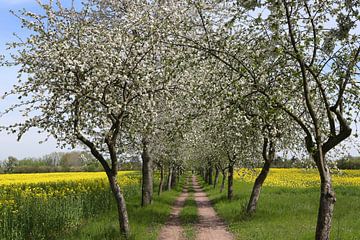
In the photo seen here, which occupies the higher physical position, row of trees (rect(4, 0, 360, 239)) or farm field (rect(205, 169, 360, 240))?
row of trees (rect(4, 0, 360, 239))

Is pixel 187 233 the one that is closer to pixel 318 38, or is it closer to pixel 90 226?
pixel 90 226

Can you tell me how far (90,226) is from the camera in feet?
59.3

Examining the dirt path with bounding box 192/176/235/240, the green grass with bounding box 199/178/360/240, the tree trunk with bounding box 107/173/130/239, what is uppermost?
the tree trunk with bounding box 107/173/130/239

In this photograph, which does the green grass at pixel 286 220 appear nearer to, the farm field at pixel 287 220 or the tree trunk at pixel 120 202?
the farm field at pixel 287 220

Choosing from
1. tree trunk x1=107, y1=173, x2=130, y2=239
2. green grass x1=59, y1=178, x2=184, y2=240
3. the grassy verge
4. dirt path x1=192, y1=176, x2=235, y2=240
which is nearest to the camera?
tree trunk x1=107, y1=173, x2=130, y2=239

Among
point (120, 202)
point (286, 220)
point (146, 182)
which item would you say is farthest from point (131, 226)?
point (146, 182)

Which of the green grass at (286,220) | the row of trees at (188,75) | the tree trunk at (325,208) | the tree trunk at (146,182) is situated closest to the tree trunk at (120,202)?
the row of trees at (188,75)

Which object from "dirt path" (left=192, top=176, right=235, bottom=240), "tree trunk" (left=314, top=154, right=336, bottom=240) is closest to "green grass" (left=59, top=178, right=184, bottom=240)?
"dirt path" (left=192, top=176, right=235, bottom=240)

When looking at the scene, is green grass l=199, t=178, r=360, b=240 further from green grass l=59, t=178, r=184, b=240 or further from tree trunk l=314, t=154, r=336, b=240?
tree trunk l=314, t=154, r=336, b=240

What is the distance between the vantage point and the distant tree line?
59.1 ft

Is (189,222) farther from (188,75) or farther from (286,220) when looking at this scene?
(188,75)

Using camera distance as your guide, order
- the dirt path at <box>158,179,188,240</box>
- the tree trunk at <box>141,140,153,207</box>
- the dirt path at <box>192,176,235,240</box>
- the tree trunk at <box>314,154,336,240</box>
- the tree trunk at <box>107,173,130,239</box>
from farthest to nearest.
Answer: the tree trunk at <box>141,140,153,207</box> < the dirt path at <box>192,176,235,240</box> < the dirt path at <box>158,179,188,240</box> < the tree trunk at <box>107,173,130,239</box> < the tree trunk at <box>314,154,336,240</box>

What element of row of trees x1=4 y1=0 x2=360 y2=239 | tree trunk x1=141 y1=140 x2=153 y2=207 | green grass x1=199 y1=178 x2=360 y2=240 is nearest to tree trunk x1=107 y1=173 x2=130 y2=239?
row of trees x1=4 y1=0 x2=360 y2=239

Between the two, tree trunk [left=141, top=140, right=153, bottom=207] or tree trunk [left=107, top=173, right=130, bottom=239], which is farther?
tree trunk [left=141, top=140, right=153, bottom=207]
